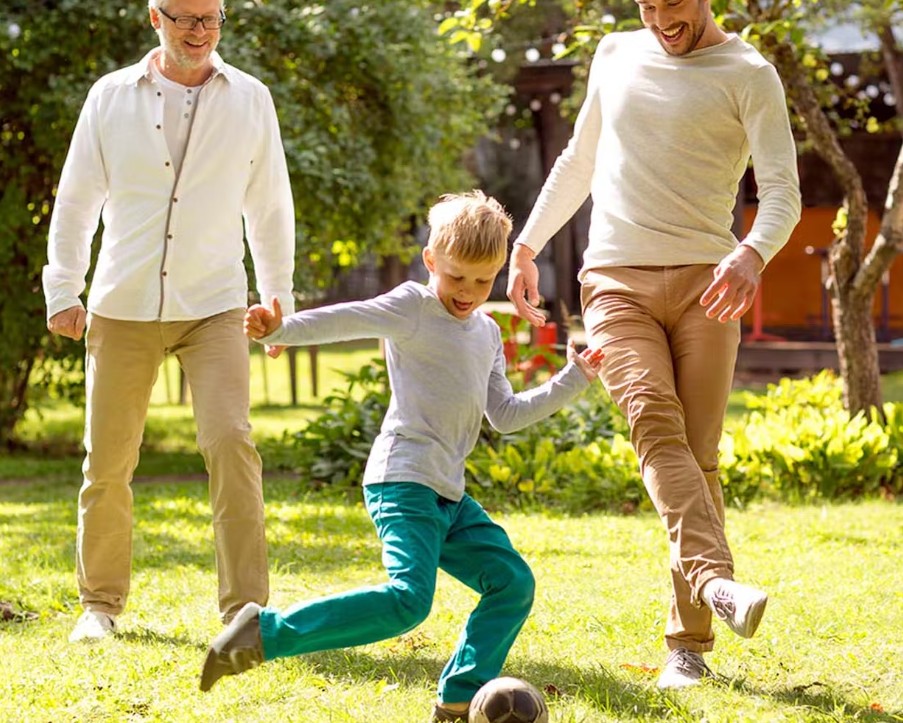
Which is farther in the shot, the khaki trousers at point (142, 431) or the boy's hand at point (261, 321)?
the khaki trousers at point (142, 431)

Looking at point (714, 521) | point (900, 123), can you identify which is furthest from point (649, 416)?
point (900, 123)

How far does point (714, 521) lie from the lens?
3734 millimetres

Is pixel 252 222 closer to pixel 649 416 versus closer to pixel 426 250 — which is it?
pixel 426 250

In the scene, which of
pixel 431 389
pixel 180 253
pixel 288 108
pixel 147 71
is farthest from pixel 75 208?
pixel 288 108

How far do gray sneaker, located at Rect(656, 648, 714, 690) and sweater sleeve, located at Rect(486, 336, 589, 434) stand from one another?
33.5 inches

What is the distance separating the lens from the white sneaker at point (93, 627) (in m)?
4.64

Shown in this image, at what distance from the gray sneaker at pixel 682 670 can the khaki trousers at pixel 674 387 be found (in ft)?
0.11

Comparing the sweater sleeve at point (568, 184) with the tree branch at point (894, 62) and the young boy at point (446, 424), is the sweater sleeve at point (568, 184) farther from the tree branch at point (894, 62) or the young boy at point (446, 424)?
the tree branch at point (894, 62)

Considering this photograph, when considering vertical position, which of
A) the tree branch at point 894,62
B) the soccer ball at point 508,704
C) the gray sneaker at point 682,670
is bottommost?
the gray sneaker at point 682,670

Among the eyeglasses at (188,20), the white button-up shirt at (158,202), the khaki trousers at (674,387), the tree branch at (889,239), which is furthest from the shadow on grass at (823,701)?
the tree branch at (889,239)

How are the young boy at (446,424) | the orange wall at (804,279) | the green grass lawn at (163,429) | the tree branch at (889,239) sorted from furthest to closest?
the orange wall at (804,279)
the green grass lawn at (163,429)
the tree branch at (889,239)
the young boy at (446,424)

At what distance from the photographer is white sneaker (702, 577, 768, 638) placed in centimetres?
334

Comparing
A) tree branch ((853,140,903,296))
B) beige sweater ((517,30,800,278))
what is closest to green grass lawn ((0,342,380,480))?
tree branch ((853,140,903,296))

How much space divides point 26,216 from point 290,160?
218 cm
